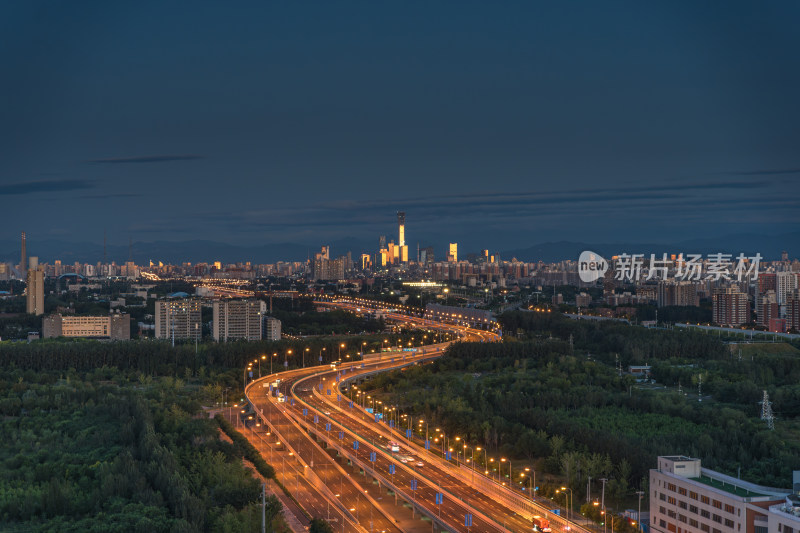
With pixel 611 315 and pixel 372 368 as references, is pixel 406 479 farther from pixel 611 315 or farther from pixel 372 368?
pixel 611 315

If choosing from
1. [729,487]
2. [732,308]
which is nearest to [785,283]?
[732,308]

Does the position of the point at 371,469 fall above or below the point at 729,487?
below

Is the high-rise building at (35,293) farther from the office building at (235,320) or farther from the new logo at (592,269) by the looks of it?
the new logo at (592,269)

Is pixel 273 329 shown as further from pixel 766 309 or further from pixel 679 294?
pixel 679 294

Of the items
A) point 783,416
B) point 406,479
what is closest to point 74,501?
point 406,479

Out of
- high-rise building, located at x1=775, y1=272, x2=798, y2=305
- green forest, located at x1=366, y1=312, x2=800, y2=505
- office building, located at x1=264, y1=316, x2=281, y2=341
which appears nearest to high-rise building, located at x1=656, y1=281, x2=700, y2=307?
high-rise building, located at x1=775, y1=272, x2=798, y2=305

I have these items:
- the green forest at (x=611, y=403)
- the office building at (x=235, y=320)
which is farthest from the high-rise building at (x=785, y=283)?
the office building at (x=235, y=320)
